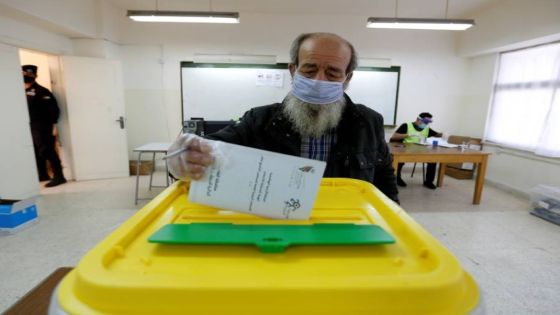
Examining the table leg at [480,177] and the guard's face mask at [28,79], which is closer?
the table leg at [480,177]

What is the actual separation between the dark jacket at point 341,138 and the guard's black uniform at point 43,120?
418cm

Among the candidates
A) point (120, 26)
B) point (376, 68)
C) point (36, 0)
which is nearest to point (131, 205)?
point (36, 0)

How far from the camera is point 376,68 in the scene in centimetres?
513

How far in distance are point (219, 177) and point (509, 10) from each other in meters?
5.44

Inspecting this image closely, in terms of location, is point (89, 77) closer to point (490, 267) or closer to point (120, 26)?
point (120, 26)

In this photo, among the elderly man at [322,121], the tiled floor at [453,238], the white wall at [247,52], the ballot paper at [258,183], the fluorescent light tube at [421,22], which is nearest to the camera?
the ballot paper at [258,183]

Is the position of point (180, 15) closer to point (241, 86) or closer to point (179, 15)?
point (179, 15)

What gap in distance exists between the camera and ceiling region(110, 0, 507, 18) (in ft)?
14.3

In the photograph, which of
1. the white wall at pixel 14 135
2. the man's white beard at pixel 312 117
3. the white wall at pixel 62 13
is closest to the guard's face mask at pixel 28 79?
the white wall at pixel 14 135

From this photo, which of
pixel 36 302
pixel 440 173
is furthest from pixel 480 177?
pixel 36 302

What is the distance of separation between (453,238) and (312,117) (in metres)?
2.28

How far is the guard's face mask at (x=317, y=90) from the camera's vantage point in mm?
1123

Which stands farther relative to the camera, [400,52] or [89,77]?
[400,52]

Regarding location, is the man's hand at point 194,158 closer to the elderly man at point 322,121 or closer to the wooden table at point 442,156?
the elderly man at point 322,121
